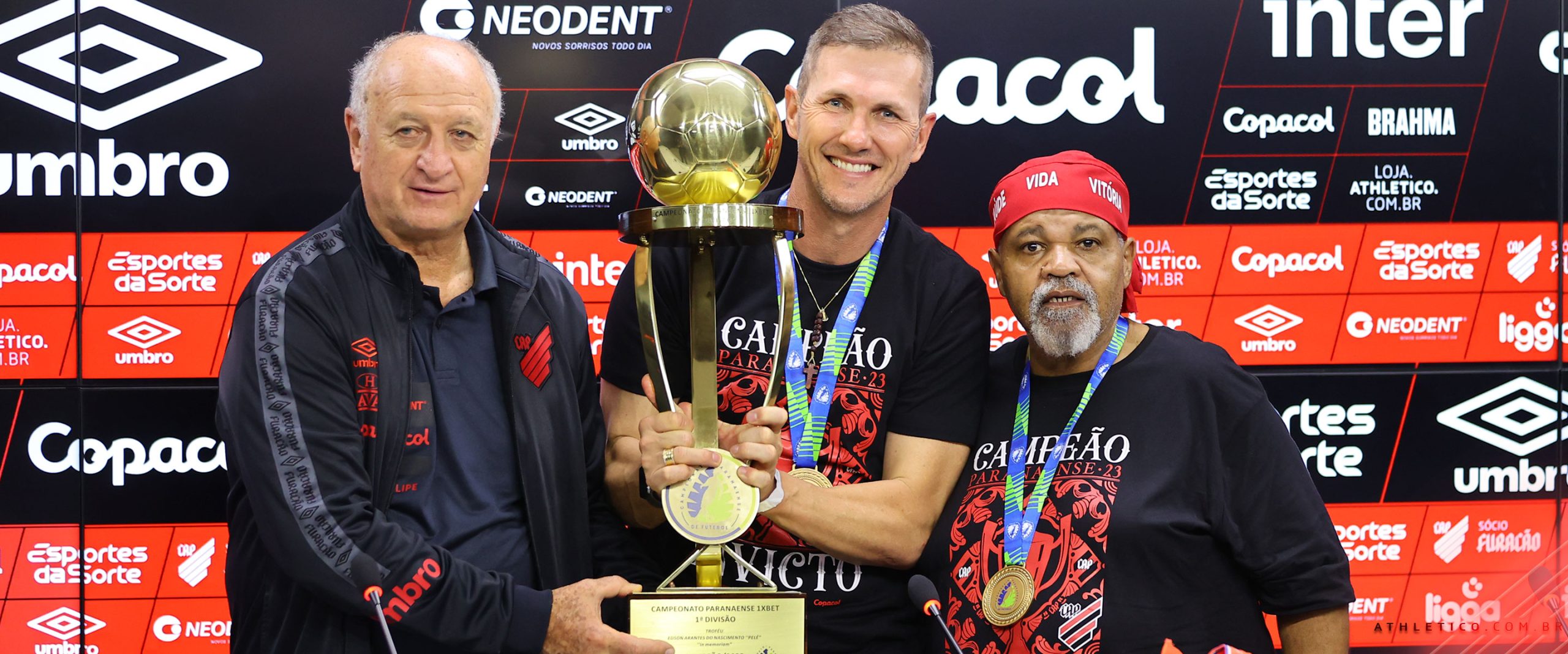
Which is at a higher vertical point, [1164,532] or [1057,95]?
[1057,95]

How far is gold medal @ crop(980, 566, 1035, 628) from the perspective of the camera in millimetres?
2004

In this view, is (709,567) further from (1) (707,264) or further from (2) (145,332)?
(2) (145,332)

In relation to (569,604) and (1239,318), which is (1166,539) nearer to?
(569,604)

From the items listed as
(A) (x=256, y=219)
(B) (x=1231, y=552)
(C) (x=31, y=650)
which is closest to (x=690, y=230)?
(B) (x=1231, y=552)

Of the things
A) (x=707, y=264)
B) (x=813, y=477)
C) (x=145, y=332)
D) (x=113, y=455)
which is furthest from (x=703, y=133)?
(x=113, y=455)

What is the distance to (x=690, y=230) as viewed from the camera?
1822 millimetres

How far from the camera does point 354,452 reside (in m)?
1.83

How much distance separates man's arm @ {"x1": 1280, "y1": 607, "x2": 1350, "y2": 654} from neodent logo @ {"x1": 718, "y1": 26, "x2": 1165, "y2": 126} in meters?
1.57

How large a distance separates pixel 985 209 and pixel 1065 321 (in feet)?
3.83

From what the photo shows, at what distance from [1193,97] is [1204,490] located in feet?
5.03

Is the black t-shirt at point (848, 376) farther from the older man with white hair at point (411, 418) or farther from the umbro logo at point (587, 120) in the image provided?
the umbro logo at point (587, 120)

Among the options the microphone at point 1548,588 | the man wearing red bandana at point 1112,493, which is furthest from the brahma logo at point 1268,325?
the man wearing red bandana at point 1112,493

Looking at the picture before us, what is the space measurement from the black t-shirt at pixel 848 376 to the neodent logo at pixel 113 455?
1567 millimetres

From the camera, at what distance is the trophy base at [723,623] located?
180cm
